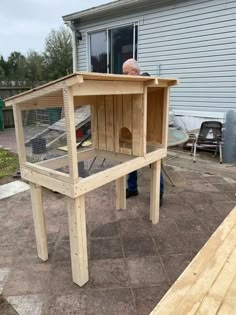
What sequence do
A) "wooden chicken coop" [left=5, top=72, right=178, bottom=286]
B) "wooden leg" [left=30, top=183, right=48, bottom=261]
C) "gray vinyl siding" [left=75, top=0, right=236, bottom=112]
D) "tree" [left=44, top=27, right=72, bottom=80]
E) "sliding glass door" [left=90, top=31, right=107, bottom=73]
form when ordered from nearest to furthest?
"wooden chicken coop" [left=5, top=72, right=178, bottom=286], "wooden leg" [left=30, top=183, right=48, bottom=261], "gray vinyl siding" [left=75, top=0, right=236, bottom=112], "sliding glass door" [left=90, top=31, right=107, bottom=73], "tree" [left=44, top=27, right=72, bottom=80]

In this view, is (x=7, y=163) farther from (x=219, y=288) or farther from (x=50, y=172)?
(x=219, y=288)

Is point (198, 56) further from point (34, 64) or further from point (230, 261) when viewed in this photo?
point (34, 64)

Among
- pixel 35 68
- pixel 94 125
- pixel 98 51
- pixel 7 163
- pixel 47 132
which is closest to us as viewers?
pixel 94 125

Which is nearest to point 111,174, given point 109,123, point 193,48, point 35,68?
point 109,123

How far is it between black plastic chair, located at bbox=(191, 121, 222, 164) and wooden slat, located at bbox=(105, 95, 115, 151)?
8.89 feet

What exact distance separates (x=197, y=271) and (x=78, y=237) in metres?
0.75

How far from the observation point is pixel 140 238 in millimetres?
2283

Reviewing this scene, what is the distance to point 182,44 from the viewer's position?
5.25 metres

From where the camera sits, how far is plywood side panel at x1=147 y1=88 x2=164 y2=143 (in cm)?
235

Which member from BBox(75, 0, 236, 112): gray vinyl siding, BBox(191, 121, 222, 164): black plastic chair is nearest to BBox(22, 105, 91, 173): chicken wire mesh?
BBox(191, 121, 222, 164): black plastic chair

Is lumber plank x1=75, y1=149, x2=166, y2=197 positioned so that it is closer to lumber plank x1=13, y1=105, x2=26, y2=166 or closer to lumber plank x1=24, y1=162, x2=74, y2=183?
lumber plank x1=24, y1=162, x2=74, y2=183

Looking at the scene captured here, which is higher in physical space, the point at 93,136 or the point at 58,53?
the point at 58,53

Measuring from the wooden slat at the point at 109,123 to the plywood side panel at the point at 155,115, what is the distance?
0.48 m

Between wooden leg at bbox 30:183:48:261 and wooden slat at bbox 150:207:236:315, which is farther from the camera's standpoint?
wooden leg at bbox 30:183:48:261
